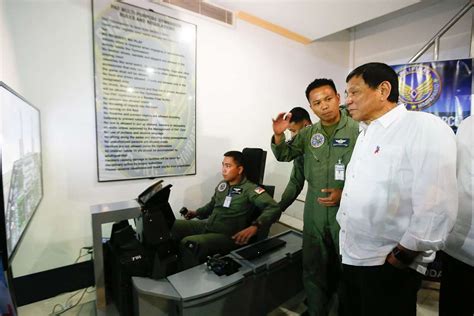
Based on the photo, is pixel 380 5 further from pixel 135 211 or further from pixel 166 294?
pixel 166 294

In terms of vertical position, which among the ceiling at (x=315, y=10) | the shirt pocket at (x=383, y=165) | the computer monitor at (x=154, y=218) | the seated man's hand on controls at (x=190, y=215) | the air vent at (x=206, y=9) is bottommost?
the seated man's hand on controls at (x=190, y=215)

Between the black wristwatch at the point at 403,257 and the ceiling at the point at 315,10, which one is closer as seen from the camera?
the black wristwatch at the point at 403,257

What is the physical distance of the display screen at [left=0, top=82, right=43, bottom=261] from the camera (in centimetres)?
97

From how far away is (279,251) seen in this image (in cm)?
166

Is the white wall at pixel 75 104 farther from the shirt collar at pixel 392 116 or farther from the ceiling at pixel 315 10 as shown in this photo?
the shirt collar at pixel 392 116

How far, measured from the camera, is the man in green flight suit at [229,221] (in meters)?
1.65

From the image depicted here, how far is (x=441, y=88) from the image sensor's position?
2.33 m

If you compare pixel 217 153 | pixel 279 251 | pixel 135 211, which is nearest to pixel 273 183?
pixel 217 153

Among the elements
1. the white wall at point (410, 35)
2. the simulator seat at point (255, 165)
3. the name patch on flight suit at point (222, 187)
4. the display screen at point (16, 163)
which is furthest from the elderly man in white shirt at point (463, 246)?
the white wall at point (410, 35)

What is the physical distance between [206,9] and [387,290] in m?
2.84

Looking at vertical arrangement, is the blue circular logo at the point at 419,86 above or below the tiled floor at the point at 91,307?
above

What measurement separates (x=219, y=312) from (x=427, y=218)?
1094 mm

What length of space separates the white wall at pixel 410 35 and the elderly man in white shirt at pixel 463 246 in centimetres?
273

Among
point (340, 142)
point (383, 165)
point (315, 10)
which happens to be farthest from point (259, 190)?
point (315, 10)
